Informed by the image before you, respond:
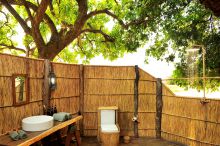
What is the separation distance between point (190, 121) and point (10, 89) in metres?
4.08

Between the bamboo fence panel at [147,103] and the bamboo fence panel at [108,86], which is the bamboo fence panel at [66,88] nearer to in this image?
the bamboo fence panel at [108,86]

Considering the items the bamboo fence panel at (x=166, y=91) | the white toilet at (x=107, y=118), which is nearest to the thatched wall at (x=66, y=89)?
the white toilet at (x=107, y=118)

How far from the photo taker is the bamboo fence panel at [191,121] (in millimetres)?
5035

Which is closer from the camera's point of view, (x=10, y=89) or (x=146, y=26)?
(x=10, y=89)

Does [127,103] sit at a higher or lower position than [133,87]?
lower

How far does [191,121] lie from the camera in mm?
5559

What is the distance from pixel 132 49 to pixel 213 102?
11.4 feet

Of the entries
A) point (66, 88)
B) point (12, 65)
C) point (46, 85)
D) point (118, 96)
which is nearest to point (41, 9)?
point (66, 88)

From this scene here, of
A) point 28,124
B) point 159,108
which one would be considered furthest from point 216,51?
point 28,124

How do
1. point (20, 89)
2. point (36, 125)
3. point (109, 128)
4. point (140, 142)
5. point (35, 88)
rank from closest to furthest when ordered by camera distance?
point (36, 125) → point (20, 89) → point (35, 88) → point (109, 128) → point (140, 142)

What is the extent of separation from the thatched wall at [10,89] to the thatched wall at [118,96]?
1802mm

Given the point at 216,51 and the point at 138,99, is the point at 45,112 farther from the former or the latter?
the point at 216,51

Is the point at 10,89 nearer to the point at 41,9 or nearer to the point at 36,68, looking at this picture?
the point at 36,68

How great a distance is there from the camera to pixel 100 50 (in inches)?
446
